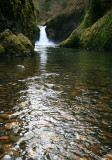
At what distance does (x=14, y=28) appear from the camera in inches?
486

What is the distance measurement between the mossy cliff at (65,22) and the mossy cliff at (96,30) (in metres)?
15.0

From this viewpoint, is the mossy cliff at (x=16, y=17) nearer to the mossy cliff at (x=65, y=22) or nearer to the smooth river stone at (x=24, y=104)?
the smooth river stone at (x=24, y=104)

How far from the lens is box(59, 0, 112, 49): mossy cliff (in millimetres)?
21645

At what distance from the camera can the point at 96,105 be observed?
2.76 meters

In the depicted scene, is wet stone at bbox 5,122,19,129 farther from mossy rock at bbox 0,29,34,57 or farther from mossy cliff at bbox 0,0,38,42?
mossy cliff at bbox 0,0,38,42

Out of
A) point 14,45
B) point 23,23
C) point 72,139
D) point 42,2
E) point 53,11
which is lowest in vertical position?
point 72,139

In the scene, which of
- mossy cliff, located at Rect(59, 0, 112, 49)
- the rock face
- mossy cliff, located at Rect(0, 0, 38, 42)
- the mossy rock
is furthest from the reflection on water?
mossy cliff, located at Rect(59, 0, 112, 49)

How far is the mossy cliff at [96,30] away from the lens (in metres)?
21.6

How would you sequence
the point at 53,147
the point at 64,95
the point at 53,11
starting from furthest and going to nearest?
the point at 53,11, the point at 64,95, the point at 53,147

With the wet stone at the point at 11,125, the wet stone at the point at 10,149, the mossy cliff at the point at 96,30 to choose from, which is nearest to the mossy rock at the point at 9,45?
the wet stone at the point at 11,125

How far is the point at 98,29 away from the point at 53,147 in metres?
24.1

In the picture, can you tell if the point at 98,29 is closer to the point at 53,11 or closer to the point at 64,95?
the point at 64,95

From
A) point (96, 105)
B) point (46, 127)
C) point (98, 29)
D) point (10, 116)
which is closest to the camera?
point (46, 127)

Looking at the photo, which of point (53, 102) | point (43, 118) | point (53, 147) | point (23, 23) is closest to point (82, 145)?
point (53, 147)
